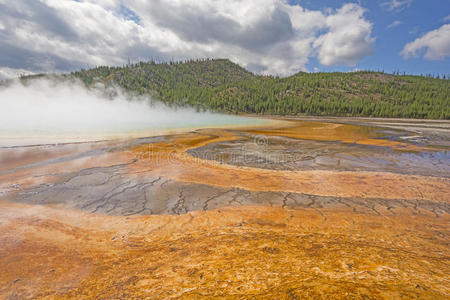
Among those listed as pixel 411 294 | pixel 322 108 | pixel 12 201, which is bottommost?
pixel 12 201

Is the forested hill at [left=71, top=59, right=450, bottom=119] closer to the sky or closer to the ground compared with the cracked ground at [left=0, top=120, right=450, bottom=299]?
closer to the sky

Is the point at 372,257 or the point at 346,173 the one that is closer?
the point at 372,257

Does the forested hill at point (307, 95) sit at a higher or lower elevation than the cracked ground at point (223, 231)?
higher

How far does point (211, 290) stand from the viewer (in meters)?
2.56

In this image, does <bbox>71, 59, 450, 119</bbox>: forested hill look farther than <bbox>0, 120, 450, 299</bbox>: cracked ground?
Yes

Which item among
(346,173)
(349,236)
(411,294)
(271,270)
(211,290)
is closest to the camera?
(411,294)

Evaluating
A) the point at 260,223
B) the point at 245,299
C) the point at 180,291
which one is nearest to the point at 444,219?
the point at 260,223

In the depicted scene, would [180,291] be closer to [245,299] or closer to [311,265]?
[245,299]

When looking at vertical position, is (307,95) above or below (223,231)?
above

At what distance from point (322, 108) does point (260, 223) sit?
100267 mm

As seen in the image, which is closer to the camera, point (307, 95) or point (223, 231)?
point (223, 231)

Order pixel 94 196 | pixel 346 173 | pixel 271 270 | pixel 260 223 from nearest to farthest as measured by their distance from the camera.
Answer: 1. pixel 271 270
2. pixel 260 223
3. pixel 94 196
4. pixel 346 173

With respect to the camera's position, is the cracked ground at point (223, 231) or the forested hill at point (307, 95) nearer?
the cracked ground at point (223, 231)

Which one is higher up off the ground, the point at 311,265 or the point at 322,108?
the point at 322,108
